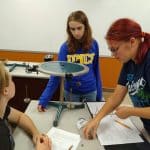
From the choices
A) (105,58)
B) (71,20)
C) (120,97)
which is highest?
(71,20)

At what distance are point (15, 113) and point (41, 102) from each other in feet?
0.94

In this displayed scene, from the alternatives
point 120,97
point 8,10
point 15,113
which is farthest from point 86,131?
point 8,10

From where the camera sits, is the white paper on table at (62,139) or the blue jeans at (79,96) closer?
the white paper on table at (62,139)

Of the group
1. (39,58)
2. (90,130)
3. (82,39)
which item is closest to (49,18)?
(39,58)

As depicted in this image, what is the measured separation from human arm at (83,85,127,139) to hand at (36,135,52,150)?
22 centimetres

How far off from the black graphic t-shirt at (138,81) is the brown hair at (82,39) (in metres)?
0.64

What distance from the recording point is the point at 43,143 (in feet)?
4.22

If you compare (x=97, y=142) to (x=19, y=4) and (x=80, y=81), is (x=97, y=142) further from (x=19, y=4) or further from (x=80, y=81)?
(x=19, y=4)

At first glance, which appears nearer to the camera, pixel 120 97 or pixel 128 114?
pixel 128 114

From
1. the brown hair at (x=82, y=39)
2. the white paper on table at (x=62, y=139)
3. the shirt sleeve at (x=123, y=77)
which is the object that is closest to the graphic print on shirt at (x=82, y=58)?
the brown hair at (x=82, y=39)

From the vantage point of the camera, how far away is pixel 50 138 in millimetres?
1375

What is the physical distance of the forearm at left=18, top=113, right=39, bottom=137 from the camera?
1.39 meters

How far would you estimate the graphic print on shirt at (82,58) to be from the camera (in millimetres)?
2011

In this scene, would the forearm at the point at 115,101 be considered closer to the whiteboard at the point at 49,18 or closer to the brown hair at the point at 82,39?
the brown hair at the point at 82,39
